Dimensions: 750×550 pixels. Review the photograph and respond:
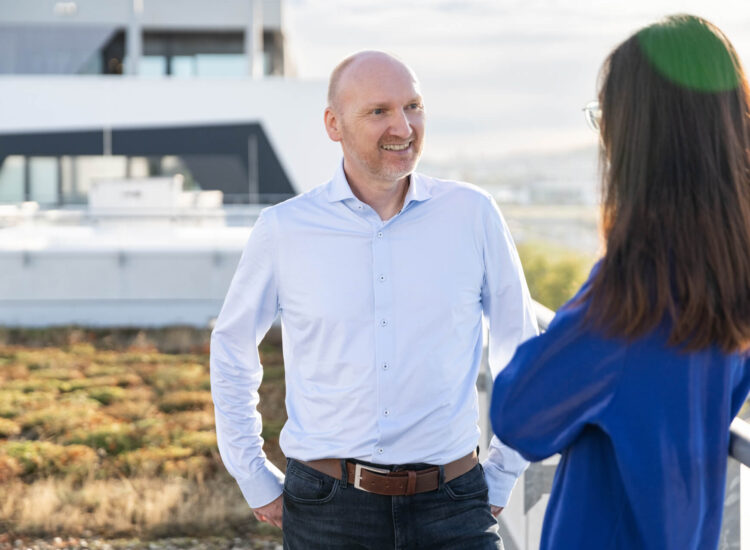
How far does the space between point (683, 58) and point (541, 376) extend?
0.50 m

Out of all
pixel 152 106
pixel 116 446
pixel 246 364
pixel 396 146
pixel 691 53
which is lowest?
pixel 116 446

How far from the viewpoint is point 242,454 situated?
8.46 feet

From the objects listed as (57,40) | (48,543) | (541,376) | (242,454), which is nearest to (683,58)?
(541,376)

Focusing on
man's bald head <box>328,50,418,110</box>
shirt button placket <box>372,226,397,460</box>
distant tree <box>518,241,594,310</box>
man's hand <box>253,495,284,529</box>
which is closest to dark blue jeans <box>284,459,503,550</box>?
shirt button placket <box>372,226,397,460</box>

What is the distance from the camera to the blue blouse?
1.48 metres

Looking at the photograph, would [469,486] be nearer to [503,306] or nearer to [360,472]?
[360,472]

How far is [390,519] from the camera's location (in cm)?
226

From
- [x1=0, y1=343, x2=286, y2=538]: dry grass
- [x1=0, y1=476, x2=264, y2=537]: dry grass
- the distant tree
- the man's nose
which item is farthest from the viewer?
the distant tree

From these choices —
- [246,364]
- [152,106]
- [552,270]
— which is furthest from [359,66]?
[152,106]

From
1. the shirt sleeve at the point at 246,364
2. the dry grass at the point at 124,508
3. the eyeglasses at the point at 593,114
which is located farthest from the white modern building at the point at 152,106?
the eyeglasses at the point at 593,114

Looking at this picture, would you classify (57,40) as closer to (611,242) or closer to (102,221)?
(102,221)

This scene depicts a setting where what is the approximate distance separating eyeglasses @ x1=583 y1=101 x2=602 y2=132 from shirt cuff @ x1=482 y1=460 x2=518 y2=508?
102 centimetres

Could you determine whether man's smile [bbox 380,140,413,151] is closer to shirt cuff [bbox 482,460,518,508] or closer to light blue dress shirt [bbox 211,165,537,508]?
light blue dress shirt [bbox 211,165,537,508]

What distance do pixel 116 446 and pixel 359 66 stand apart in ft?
20.5
